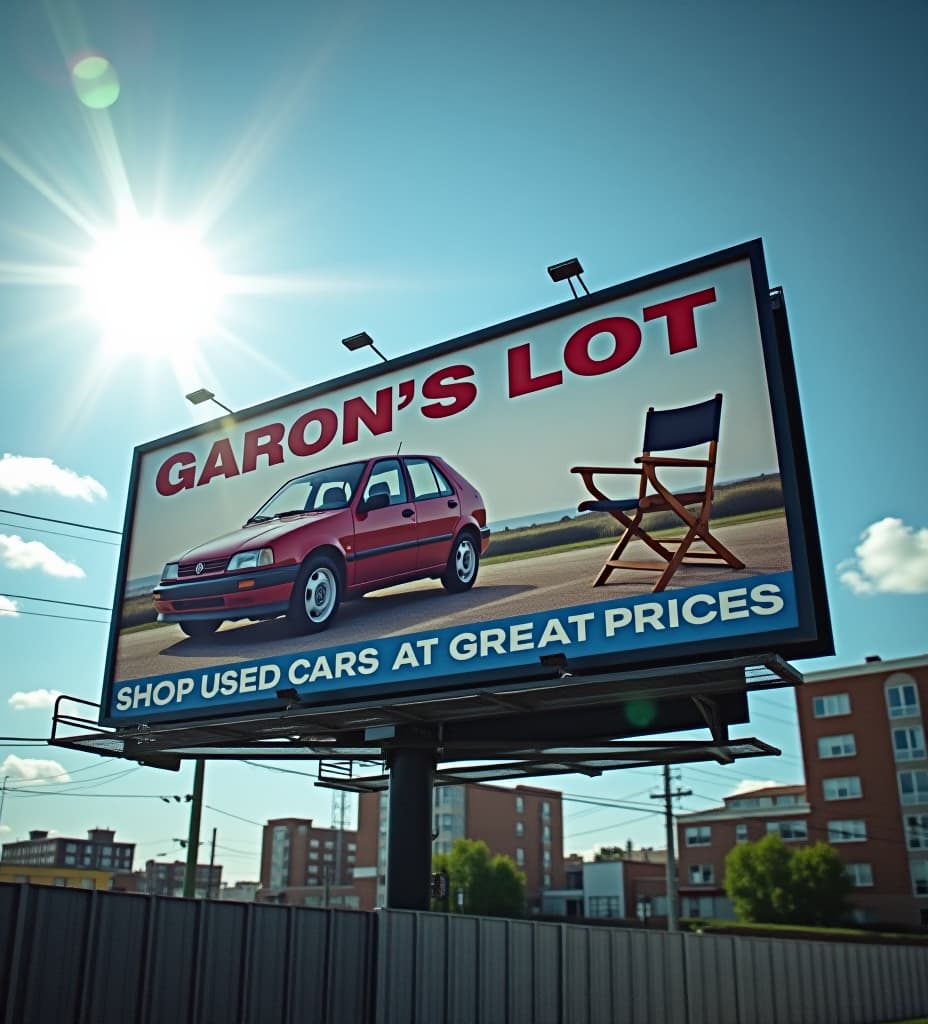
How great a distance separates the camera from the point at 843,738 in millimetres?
57375

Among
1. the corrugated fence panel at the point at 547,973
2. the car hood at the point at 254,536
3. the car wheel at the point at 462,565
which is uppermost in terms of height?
the car hood at the point at 254,536

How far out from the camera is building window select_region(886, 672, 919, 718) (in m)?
55.2

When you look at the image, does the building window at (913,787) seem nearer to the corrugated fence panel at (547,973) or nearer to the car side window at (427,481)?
the corrugated fence panel at (547,973)

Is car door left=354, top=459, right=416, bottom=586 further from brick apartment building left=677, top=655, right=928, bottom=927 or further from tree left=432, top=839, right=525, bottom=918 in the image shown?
tree left=432, top=839, right=525, bottom=918

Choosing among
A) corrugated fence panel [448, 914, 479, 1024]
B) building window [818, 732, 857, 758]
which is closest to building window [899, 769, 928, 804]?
building window [818, 732, 857, 758]

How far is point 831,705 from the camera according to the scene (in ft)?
191

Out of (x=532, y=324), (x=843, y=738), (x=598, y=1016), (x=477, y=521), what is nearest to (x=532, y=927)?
(x=598, y=1016)

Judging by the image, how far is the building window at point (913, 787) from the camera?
53625 millimetres

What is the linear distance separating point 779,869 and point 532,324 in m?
46.7

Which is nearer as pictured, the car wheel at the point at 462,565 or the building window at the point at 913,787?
the car wheel at the point at 462,565

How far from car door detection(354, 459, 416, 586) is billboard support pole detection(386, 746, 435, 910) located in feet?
8.22

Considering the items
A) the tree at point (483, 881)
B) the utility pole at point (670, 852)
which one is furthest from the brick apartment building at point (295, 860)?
the utility pole at point (670, 852)

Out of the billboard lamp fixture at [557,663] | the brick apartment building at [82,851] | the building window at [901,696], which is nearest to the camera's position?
the billboard lamp fixture at [557,663]

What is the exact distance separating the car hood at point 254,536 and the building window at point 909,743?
5098cm
